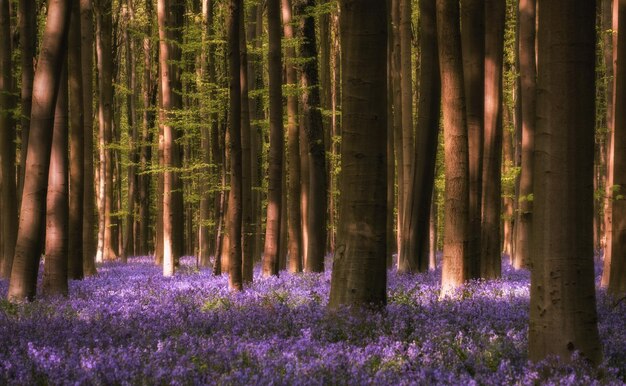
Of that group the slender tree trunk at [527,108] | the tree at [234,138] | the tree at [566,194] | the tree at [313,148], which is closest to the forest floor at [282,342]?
the tree at [566,194]

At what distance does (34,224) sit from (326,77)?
19.8 metres

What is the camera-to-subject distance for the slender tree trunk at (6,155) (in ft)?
59.5

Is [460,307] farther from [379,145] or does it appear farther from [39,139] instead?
[39,139]

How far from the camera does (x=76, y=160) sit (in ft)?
54.2

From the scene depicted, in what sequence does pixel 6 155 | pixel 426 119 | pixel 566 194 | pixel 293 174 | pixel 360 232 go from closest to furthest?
1. pixel 566 194
2. pixel 360 232
3. pixel 426 119
4. pixel 6 155
5. pixel 293 174

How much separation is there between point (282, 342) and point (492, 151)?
986cm

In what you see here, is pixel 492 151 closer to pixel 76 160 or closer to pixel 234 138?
pixel 234 138

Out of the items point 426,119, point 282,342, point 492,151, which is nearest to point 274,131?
point 426,119

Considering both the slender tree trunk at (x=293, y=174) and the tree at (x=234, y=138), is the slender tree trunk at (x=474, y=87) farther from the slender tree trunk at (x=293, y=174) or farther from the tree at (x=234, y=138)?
the slender tree trunk at (x=293, y=174)

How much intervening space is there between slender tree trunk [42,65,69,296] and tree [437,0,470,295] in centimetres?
662

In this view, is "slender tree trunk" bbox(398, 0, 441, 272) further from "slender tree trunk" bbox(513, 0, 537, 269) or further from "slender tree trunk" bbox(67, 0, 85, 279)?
"slender tree trunk" bbox(67, 0, 85, 279)

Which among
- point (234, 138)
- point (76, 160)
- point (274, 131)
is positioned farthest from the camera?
point (274, 131)

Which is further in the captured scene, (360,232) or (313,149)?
(313,149)

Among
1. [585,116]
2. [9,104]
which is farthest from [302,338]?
Result: [9,104]
